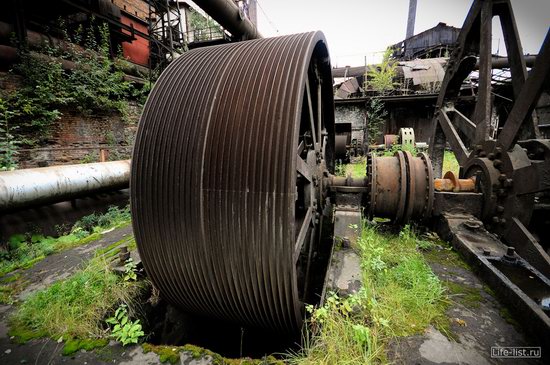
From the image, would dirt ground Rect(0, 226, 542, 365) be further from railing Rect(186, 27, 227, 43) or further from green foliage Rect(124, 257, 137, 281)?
railing Rect(186, 27, 227, 43)

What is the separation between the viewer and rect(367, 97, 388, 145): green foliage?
489 inches

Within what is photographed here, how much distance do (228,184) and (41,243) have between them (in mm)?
4598

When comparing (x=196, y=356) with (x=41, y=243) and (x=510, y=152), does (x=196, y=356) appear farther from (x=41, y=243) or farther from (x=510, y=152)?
(x=41, y=243)

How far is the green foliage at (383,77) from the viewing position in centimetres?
1477

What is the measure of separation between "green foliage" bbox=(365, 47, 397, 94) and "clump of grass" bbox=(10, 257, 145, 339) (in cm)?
1476

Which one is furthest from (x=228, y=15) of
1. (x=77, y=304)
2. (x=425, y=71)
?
(x=425, y=71)

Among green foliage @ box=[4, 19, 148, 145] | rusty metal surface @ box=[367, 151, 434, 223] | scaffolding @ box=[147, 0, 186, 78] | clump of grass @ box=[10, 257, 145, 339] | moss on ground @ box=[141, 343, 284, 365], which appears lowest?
moss on ground @ box=[141, 343, 284, 365]

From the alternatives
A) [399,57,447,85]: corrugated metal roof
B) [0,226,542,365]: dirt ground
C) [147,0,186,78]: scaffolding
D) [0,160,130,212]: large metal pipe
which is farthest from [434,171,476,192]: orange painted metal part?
[399,57,447,85]: corrugated metal roof

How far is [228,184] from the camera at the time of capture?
2.05 m

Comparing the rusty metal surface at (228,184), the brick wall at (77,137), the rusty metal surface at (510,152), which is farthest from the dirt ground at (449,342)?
the brick wall at (77,137)

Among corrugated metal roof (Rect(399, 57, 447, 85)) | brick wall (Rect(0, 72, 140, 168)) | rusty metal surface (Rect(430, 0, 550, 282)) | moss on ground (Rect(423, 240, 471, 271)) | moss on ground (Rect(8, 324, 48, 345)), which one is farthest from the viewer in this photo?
corrugated metal roof (Rect(399, 57, 447, 85))

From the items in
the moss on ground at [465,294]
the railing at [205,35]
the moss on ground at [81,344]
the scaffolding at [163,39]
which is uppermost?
the railing at [205,35]

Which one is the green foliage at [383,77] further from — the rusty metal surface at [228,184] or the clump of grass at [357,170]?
the rusty metal surface at [228,184]

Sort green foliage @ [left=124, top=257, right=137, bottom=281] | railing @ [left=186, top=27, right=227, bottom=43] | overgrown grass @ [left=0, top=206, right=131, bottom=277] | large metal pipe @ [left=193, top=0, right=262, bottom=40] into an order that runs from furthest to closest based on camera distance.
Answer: railing @ [left=186, top=27, right=227, bottom=43]
large metal pipe @ [left=193, top=0, right=262, bottom=40]
overgrown grass @ [left=0, top=206, right=131, bottom=277]
green foliage @ [left=124, top=257, right=137, bottom=281]
